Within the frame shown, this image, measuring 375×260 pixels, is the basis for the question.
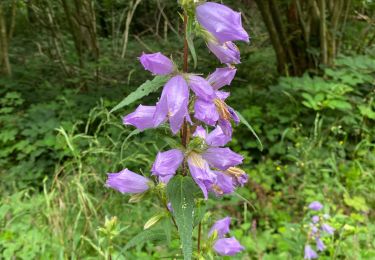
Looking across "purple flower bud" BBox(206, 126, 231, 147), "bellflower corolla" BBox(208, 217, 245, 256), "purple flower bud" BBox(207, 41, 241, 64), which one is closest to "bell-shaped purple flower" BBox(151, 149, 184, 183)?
"purple flower bud" BBox(206, 126, 231, 147)

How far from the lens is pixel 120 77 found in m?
6.08

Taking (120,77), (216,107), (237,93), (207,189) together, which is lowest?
(120,77)

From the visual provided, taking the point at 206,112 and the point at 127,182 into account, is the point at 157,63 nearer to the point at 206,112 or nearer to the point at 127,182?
the point at 206,112

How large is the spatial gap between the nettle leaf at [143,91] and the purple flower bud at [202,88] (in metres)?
0.08

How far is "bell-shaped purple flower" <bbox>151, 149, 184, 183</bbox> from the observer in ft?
3.72

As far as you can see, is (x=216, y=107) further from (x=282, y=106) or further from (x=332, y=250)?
(x=282, y=106)

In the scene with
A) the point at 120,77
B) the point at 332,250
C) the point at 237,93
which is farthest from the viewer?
the point at 120,77

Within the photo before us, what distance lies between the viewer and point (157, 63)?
44.1 inches

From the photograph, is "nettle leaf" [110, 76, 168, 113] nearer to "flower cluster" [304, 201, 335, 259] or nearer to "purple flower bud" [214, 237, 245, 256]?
"purple flower bud" [214, 237, 245, 256]

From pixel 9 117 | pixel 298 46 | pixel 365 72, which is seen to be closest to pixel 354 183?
pixel 365 72

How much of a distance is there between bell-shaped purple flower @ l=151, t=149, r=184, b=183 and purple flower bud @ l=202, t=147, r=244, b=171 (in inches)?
2.9

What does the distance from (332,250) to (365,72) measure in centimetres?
250

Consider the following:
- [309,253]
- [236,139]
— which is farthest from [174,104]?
[236,139]

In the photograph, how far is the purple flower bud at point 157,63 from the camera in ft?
3.60
